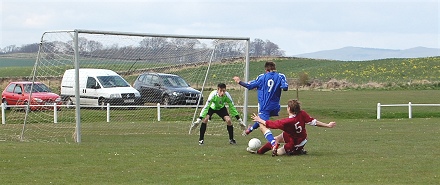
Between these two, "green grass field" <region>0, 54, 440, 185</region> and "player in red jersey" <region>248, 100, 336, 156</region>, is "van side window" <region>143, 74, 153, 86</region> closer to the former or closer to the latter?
"green grass field" <region>0, 54, 440, 185</region>

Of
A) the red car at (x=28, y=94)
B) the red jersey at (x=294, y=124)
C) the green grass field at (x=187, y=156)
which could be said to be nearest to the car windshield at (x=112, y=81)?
A: the green grass field at (x=187, y=156)

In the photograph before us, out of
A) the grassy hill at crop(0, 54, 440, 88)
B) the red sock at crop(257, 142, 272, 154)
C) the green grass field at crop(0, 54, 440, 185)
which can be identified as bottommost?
the green grass field at crop(0, 54, 440, 185)

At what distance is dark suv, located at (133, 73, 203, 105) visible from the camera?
90.1 ft

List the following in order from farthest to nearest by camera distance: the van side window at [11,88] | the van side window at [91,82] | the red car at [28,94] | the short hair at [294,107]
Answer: the van side window at [11,88] < the van side window at [91,82] < the red car at [28,94] < the short hair at [294,107]

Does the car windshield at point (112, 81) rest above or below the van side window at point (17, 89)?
above

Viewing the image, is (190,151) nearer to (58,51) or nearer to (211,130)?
(58,51)

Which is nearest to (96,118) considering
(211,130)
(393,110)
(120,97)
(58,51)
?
(120,97)

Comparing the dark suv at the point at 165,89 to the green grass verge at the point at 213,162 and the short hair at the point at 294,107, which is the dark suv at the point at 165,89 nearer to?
the green grass verge at the point at 213,162

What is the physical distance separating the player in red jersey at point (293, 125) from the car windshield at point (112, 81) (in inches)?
452

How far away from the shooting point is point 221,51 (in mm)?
26016

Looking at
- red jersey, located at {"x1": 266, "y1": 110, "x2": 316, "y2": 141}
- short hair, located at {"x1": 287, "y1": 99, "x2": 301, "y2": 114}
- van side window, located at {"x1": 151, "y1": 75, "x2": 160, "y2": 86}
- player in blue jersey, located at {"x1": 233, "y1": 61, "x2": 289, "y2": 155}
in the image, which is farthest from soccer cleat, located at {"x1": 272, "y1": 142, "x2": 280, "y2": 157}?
van side window, located at {"x1": 151, "y1": 75, "x2": 160, "y2": 86}

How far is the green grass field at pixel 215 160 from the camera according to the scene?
13.3 meters

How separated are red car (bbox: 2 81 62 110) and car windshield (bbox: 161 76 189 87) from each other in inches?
147

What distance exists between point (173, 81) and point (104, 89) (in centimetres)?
284
